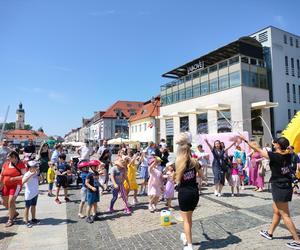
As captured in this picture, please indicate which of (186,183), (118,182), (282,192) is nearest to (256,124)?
(118,182)

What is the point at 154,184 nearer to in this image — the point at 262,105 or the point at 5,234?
the point at 5,234

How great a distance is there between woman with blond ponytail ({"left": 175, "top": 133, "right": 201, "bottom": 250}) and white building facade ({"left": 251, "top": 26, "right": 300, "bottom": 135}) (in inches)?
1244

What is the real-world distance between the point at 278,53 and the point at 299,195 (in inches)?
1159

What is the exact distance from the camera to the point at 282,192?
4754 millimetres

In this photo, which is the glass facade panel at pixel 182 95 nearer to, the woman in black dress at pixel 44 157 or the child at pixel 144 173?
the woman in black dress at pixel 44 157

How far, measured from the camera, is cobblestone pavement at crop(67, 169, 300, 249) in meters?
5.12

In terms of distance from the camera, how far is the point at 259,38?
35.7m

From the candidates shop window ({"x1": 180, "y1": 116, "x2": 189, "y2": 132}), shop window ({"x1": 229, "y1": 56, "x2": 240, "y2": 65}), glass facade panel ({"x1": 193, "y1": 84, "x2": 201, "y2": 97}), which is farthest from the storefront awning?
shop window ({"x1": 180, "y1": 116, "x2": 189, "y2": 132})

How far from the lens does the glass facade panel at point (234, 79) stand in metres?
31.0

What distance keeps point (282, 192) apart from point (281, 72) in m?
33.9

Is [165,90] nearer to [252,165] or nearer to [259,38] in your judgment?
[259,38]

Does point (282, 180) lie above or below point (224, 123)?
below

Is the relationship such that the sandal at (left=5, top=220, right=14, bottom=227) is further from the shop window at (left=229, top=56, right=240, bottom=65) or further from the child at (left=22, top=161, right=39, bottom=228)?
the shop window at (left=229, top=56, right=240, bottom=65)

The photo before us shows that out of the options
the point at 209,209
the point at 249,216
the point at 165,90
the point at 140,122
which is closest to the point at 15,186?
the point at 209,209
